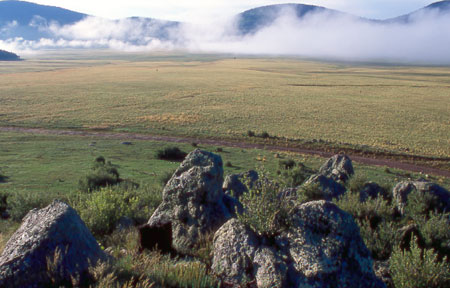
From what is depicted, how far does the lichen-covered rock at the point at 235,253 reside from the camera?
5781 mm

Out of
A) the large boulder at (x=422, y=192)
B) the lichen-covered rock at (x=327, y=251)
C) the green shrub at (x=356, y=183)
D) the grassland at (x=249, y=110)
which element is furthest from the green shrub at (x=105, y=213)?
the grassland at (x=249, y=110)

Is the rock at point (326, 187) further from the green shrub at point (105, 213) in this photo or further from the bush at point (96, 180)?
the bush at point (96, 180)

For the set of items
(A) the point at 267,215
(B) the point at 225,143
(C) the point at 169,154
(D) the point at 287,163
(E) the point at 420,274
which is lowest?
(B) the point at 225,143

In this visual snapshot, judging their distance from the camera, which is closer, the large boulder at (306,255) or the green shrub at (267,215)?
the large boulder at (306,255)

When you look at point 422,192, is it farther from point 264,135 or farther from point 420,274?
point 264,135

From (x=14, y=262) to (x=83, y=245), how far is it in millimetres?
932

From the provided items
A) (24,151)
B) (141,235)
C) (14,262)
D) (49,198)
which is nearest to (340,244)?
(141,235)

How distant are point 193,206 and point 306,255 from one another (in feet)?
10.3

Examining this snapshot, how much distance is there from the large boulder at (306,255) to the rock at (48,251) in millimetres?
2044

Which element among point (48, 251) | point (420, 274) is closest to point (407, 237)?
point (420, 274)

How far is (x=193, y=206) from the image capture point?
799 cm

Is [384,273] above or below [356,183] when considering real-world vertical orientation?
above

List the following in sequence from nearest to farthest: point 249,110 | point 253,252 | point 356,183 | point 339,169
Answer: point 253,252, point 356,183, point 339,169, point 249,110

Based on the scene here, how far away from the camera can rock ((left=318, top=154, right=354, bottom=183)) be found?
18919 millimetres
